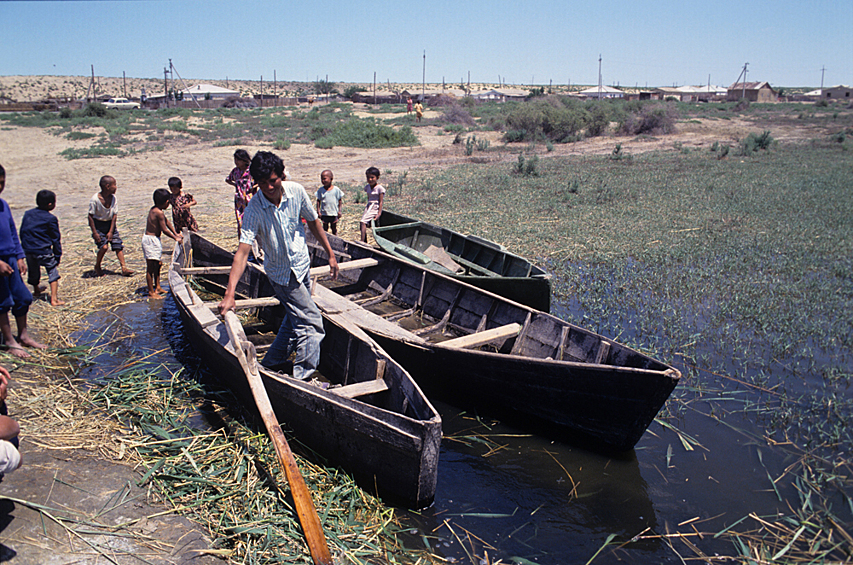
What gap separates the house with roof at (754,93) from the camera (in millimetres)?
66375

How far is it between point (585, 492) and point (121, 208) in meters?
13.4

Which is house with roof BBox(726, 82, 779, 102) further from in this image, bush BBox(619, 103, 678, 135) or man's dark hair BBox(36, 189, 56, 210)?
man's dark hair BBox(36, 189, 56, 210)

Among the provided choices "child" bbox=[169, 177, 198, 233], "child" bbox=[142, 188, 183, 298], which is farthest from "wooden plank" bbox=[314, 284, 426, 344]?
"child" bbox=[169, 177, 198, 233]

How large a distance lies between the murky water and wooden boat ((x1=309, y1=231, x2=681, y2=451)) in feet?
1.04

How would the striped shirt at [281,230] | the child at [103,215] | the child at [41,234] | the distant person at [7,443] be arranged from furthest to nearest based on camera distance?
1. the child at [103,215]
2. the child at [41,234]
3. the striped shirt at [281,230]
4. the distant person at [7,443]

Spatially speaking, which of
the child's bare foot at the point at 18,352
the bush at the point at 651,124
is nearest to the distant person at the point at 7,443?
the child's bare foot at the point at 18,352

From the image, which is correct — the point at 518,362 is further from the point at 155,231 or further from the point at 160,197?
the point at 155,231

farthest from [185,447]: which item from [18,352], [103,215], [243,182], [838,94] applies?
[838,94]

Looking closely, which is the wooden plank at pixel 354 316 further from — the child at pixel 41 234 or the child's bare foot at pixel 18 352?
the child at pixel 41 234

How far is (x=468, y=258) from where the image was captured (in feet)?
30.0

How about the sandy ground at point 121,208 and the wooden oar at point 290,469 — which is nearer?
the wooden oar at point 290,469

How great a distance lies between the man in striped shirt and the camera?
4.42 metres

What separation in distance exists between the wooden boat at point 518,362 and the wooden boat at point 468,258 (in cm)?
71

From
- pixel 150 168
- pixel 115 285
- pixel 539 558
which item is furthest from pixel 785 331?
pixel 150 168
